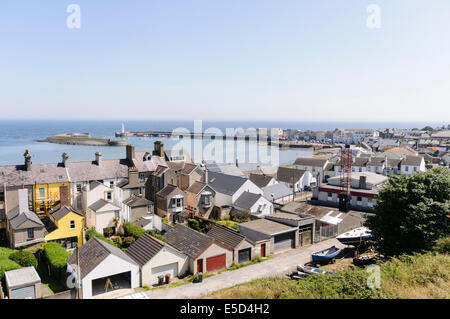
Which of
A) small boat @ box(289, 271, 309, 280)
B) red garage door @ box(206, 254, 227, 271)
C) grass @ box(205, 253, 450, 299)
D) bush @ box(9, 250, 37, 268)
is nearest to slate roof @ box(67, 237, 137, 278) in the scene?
bush @ box(9, 250, 37, 268)

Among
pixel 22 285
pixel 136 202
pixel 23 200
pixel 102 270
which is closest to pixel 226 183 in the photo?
pixel 136 202

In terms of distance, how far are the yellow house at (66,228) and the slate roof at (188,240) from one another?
26.3 ft

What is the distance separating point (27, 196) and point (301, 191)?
3911 centimetres

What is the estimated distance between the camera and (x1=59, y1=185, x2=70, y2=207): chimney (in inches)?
1282

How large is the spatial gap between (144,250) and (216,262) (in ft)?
17.3

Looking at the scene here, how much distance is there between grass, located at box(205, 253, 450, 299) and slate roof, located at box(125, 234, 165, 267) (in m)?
10.2

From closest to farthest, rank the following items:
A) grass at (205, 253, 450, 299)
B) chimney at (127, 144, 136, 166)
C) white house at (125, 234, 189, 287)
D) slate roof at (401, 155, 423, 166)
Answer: grass at (205, 253, 450, 299) < white house at (125, 234, 189, 287) < chimney at (127, 144, 136, 166) < slate roof at (401, 155, 423, 166)

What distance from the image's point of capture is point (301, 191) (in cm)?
5444

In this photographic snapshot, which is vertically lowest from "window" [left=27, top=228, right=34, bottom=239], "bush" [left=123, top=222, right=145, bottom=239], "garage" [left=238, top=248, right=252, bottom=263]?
"garage" [left=238, top=248, right=252, bottom=263]

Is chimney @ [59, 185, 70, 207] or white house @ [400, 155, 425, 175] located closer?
chimney @ [59, 185, 70, 207]

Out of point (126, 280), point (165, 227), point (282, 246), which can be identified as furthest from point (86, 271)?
point (282, 246)

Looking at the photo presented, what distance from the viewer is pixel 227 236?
2700cm

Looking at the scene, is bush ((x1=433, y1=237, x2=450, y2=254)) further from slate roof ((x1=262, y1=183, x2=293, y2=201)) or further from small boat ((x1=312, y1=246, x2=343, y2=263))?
slate roof ((x1=262, y1=183, x2=293, y2=201))

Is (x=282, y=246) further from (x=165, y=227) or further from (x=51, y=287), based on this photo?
(x=51, y=287)
